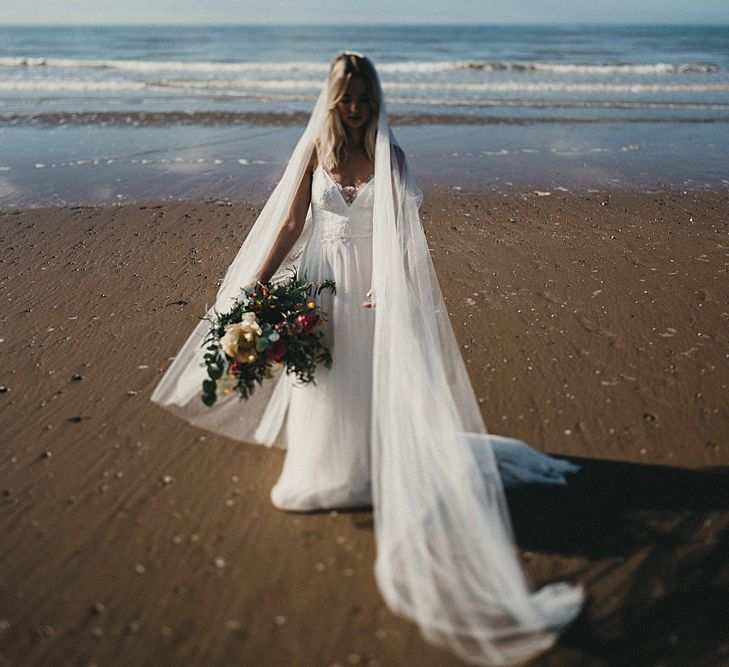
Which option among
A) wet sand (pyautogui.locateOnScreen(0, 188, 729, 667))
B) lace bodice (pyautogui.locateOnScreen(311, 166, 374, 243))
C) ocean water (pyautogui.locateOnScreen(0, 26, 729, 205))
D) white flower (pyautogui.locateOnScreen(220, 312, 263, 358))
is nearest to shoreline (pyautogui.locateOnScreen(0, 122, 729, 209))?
ocean water (pyautogui.locateOnScreen(0, 26, 729, 205))

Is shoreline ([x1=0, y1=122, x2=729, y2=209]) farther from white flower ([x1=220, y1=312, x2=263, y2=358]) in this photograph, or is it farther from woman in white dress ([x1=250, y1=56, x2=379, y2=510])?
white flower ([x1=220, y1=312, x2=263, y2=358])

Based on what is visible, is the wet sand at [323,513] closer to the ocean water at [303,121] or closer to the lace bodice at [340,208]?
the lace bodice at [340,208]

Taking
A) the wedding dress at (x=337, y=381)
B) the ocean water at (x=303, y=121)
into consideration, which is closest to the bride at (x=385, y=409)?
the wedding dress at (x=337, y=381)

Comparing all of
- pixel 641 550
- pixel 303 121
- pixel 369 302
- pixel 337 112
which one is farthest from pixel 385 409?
pixel 303 121

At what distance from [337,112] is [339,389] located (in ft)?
4.52

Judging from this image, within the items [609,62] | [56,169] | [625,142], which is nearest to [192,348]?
[56,169]

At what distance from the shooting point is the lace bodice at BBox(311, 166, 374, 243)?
3451mm

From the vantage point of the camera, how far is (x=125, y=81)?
24.3 metres

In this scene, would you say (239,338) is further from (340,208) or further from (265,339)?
(340,208)

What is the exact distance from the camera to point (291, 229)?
3.66 m

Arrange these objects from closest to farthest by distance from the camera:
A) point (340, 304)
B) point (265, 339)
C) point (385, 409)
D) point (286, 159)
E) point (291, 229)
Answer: point (385, 409) → point (265, 339) → point (340, 304) → point (291, 229) → point (286, 159)

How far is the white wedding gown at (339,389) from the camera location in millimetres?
3406

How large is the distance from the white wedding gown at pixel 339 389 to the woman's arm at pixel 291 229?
2.4 inches

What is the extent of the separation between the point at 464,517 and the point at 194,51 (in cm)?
4491
